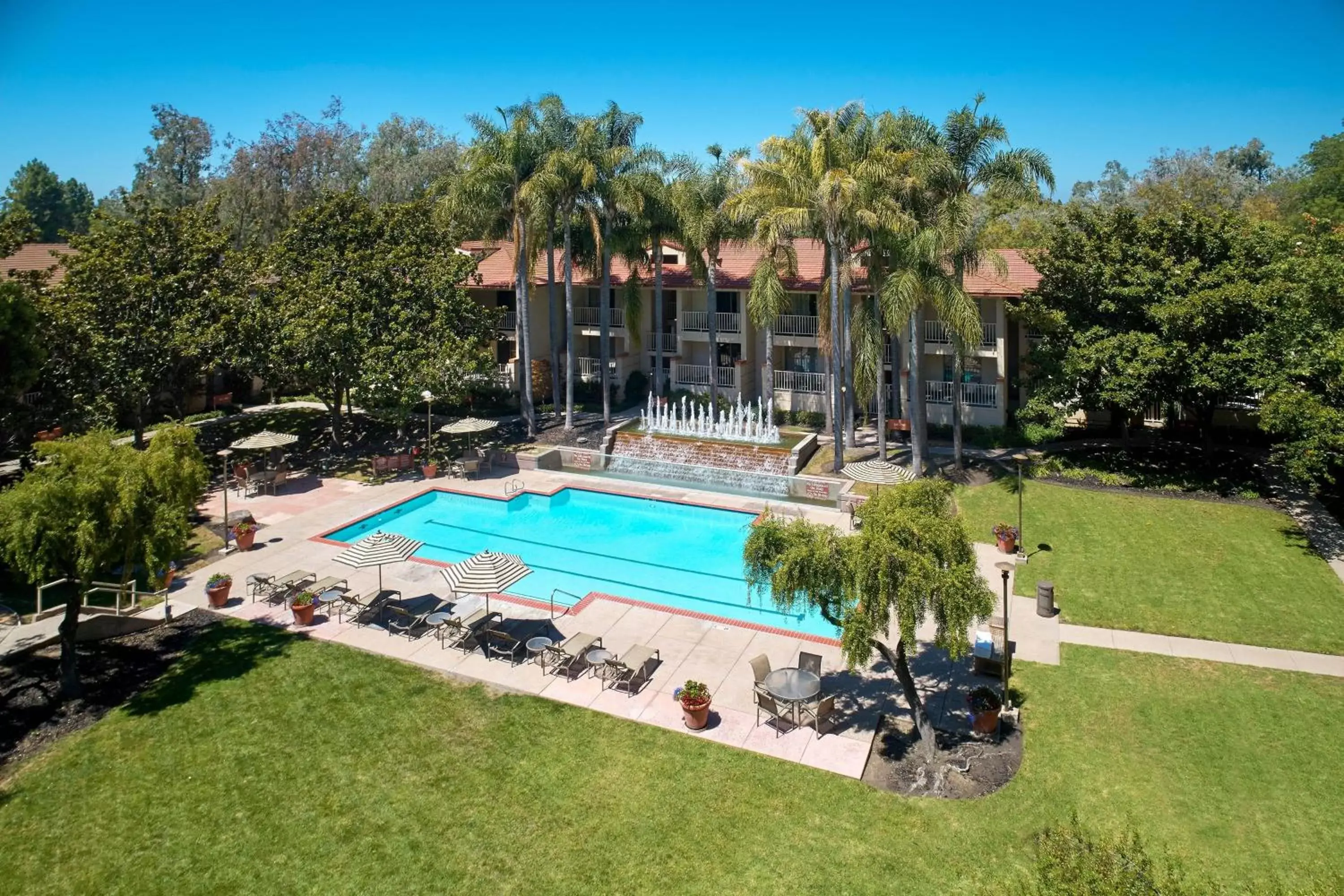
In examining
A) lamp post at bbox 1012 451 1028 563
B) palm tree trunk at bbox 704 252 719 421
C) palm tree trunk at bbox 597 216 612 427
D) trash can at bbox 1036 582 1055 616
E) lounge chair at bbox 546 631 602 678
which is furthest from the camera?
palm tree trunk at bbox 704 252 719 421

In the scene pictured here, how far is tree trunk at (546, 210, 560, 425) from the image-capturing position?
33844 millimetres

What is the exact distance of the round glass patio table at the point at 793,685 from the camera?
15070 millimetres

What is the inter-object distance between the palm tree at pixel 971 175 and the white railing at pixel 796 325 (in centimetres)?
1021

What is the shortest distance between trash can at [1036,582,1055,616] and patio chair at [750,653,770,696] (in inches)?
291

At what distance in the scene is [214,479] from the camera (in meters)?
30.6

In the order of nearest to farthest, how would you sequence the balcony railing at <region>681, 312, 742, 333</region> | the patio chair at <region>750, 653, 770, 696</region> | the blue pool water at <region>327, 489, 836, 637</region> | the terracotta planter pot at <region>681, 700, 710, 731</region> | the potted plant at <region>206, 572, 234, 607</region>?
the terracotta planter pot at <region>681, 700, 710, 731</region>, the patio chair at <region>750, 653, 770, 696</region>, the potted plant at <region>206, 572, 234, 607</region>, the blue pool water at <region>327, 489, 836, 637</region>, the balcony railing at <region>681, 312, 742, 333</region>

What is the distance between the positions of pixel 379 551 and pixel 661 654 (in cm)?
704

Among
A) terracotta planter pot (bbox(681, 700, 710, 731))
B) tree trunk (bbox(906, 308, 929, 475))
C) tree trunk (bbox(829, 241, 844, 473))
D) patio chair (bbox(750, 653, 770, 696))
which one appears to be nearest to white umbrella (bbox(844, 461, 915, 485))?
tree trunk (bbox(906, 308, 929, 475))

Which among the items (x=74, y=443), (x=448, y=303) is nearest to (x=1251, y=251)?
(x=448, y=303)

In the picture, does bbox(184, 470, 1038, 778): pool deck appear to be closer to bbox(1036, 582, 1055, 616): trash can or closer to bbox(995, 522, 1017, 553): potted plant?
bbox(1036, 582, 1055, 616): trash can

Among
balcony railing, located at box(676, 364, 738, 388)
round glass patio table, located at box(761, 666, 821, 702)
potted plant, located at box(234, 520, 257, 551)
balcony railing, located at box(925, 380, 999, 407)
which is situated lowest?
round glass patio table, located at box(761, 666, 821, 702)

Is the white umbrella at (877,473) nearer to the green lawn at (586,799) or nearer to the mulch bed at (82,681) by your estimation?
the green lawn at (586,799)

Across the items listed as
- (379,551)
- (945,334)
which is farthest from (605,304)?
(379,551)

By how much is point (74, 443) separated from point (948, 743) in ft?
54.7
